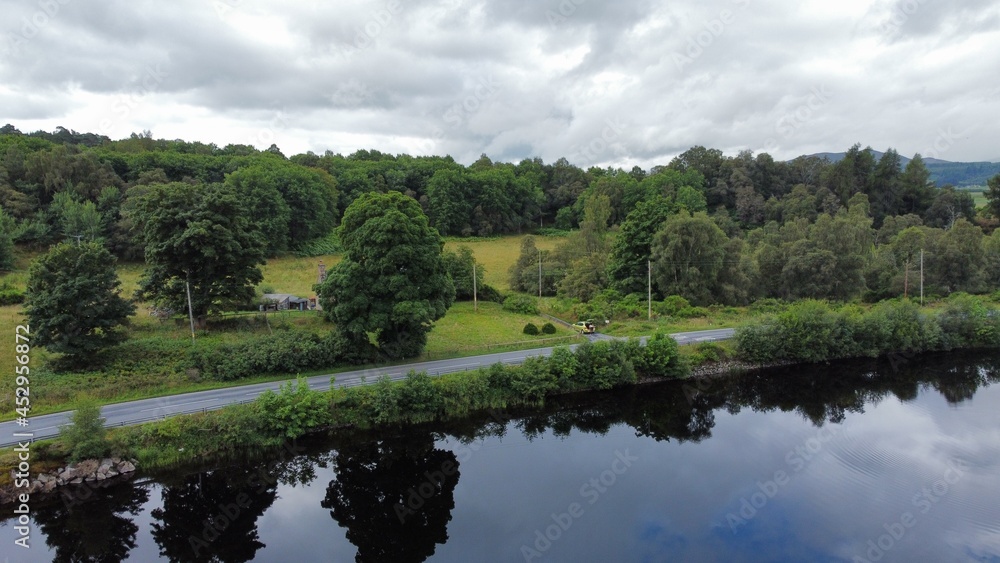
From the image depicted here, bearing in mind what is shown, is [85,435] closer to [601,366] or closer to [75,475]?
[75,475]

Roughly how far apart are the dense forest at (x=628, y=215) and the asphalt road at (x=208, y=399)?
52.8ft

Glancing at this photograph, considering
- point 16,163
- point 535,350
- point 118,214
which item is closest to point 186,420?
point 535,350

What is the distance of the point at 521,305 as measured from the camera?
5334 centimetres

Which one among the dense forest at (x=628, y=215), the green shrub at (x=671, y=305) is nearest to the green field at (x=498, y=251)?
the dense forest at (x=628, y=215)

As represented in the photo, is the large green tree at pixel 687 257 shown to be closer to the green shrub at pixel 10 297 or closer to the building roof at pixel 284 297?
the building roof at pixel 284 297

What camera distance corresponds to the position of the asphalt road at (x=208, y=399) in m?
26.0

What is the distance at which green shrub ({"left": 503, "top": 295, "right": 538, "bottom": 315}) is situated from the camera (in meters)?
52.8

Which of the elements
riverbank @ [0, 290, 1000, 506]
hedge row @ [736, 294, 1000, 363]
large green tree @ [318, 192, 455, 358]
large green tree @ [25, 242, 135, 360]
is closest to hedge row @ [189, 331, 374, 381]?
large green tree @ [318, 192, 455, 358]

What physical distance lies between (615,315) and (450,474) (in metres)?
28.7

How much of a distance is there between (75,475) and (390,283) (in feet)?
59.5

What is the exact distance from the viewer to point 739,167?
340 ft

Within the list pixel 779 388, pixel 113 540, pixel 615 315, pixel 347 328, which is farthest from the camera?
pixel 615 315

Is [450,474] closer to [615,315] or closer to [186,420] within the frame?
[186,420]

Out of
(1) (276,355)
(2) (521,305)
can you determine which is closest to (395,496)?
(1) (276,355)
